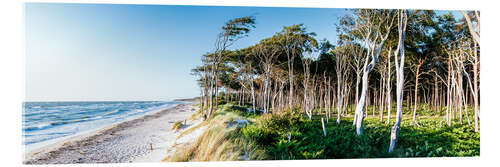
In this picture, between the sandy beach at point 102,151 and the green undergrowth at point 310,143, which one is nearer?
the green undergrowth at point 310,143

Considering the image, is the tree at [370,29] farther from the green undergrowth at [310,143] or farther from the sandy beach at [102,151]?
the sandy beach at [102,151]

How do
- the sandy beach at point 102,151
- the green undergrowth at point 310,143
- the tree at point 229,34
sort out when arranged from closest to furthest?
the green undergrowth at point 310,143 → the sandy beach at point 102,151 → the tree at point 229,34

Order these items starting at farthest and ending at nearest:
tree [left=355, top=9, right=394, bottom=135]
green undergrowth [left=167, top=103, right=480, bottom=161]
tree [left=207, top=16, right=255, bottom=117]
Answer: tree [left=207, top=16, right=255, bottom=117] < tree [left=355, top=9, right=394, bottom=135] < green undergrowth [left=167, top=103, right=480, bottom=161]

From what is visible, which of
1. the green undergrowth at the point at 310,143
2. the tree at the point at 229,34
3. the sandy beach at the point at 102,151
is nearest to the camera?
the green undergrowth at the point at 310,143

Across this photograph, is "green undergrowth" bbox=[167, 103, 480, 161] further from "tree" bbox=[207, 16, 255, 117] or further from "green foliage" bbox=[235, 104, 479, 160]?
"tree" bbox=[207, 16, 255, 117]

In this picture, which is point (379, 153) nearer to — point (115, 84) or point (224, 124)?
point (224, 124)

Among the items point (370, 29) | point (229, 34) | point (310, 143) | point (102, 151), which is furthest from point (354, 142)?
point (102, 151)

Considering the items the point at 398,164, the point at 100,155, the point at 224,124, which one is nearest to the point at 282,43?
the point at 224,124

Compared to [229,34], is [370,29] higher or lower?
lower

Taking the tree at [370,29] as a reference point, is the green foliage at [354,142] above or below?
below

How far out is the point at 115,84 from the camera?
4031 mm

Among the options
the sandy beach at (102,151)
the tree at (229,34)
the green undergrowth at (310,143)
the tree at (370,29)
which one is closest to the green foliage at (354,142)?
the green undergrowth at (310,143)

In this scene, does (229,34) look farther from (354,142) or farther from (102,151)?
(102,151)

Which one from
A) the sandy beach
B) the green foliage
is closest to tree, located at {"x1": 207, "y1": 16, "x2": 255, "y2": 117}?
the green foliage
